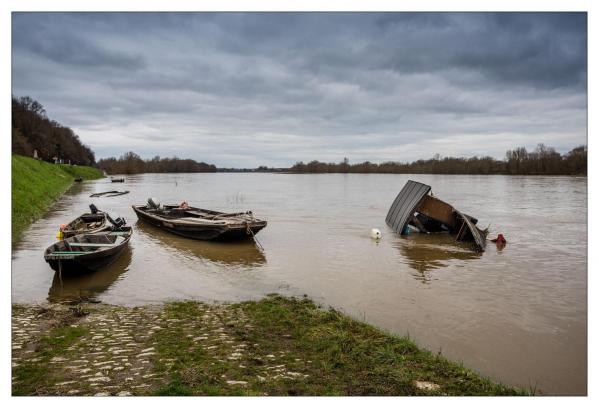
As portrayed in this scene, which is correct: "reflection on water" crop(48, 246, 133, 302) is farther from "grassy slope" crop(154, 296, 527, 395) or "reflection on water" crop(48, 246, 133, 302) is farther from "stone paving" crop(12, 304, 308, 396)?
"grassy slope" crop(154, 296, 527, 395)

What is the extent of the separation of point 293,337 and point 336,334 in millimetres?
900

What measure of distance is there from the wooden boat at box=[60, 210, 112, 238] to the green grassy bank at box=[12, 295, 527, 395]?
7.51 metres

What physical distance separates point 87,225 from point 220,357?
17.7m

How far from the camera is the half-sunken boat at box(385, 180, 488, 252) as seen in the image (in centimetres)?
2284

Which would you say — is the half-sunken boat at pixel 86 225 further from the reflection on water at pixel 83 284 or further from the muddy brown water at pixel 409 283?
the reflection on water at pixel 83 284

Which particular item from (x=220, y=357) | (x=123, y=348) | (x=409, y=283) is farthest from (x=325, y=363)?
(x=409, y=283)

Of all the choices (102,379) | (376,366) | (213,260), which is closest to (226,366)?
(102,379)

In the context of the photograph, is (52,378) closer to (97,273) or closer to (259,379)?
(259,379)

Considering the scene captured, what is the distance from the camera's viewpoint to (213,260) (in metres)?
17.4

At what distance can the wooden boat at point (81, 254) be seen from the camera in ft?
39.8

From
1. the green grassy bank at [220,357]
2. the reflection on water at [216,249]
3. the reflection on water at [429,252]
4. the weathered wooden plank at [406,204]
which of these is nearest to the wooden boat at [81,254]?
the green grassy bank at [220,357]

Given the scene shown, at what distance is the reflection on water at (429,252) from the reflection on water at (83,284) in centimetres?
1132

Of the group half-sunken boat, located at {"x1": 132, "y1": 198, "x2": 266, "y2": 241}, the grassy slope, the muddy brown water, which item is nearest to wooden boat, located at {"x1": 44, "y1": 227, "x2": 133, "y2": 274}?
the muddy brown water
